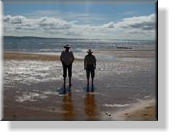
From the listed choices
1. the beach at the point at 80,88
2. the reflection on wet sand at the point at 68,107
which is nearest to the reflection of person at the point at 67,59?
the beach at the point at 80,88

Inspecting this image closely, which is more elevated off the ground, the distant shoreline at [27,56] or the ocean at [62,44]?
the ocean at [62,44]

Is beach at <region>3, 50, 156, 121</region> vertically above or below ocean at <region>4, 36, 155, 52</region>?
below

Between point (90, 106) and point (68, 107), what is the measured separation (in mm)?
171

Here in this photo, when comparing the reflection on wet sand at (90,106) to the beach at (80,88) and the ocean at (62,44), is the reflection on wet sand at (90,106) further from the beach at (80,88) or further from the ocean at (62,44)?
the ocean at (62,44)

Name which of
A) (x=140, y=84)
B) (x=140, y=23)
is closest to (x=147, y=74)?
(x=140, y=84)

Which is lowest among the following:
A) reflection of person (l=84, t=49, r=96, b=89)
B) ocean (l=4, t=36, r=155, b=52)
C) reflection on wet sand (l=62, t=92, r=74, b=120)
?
reflection on wet sand (l=62, t=92, r=74, b=120)

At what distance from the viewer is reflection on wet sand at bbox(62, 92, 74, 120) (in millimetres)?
4832

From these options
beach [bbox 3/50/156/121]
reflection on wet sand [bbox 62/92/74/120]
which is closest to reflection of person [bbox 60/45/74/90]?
beach [bbox 3/50/156/121]

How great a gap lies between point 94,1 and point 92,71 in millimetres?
546

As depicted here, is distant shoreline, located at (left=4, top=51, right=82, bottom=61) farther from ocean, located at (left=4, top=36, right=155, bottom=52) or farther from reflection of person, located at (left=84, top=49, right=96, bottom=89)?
reflection of person, located at (left=84, top=49, right=96, bottom=89)

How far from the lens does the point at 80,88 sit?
489 cm

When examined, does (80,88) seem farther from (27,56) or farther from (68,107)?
(27,56)

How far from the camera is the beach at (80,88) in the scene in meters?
4.84

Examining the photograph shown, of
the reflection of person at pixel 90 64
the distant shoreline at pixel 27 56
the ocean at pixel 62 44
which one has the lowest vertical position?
the reflection of person at pixel 90 64
